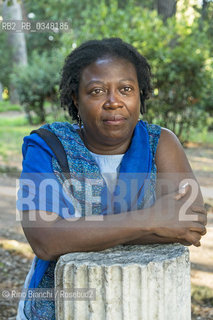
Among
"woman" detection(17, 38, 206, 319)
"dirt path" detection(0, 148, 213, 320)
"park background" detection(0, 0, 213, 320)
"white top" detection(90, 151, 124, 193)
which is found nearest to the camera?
"woman" detection(17, 38, 206, 319)

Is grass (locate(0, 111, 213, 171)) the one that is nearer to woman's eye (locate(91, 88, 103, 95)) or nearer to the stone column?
woman's eye (locate(91, 88, 103, 95))

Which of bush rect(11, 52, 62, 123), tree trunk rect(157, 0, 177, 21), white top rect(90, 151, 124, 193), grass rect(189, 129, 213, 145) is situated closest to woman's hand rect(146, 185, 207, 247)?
white top rect(90, 151, 124, 193)

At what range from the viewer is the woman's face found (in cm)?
169

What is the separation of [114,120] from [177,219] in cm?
48

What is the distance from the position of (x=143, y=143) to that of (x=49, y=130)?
1.37ft

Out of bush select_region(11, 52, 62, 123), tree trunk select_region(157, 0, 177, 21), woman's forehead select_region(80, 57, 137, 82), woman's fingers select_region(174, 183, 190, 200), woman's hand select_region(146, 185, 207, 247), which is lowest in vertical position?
woman's hand select_region(146, 185, 207, 247)

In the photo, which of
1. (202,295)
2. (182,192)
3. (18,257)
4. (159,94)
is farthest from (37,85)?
(182,192)

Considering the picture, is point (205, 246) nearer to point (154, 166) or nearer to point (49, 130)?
point (154, 166)

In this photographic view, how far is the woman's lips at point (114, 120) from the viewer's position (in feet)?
5.54

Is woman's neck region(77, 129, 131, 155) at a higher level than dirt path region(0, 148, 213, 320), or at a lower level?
higher

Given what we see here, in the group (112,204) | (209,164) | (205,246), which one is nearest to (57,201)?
(112,204)

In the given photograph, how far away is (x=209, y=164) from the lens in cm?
779

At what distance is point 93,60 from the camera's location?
175 cm

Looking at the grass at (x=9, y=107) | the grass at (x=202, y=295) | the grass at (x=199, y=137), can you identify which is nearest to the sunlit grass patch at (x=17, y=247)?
the grass at (x=202, y=295)
